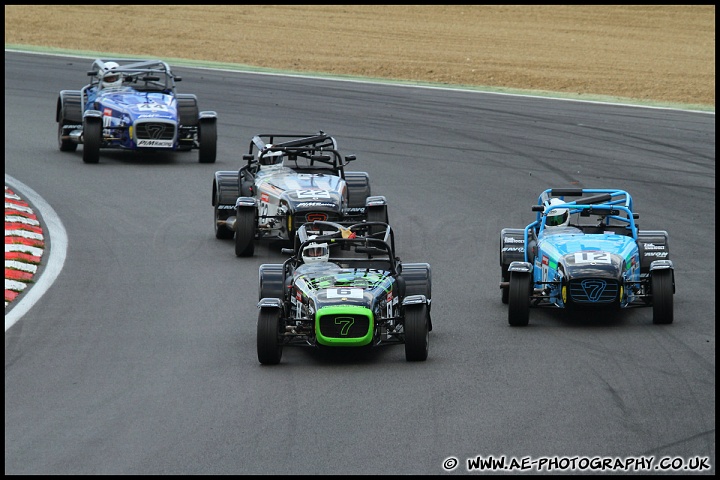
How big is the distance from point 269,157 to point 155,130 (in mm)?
5049

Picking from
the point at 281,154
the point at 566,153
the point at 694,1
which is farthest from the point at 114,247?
the point at 694,1

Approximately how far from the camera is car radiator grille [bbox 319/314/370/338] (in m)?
13.1

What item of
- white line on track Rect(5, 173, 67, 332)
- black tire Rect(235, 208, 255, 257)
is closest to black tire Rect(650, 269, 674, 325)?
black tire Rect(235, 208, 255, 257)

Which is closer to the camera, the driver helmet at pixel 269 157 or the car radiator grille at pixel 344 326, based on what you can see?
the car radiator grille at pixel 344 326

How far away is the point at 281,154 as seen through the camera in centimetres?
2039

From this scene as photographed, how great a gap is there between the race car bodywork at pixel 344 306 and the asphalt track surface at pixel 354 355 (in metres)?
0.25

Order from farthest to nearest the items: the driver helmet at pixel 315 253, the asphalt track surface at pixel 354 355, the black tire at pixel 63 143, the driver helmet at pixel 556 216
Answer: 1. the black tire at pixel 63 143
2. the driver helmet at pixel 556 216
3. the driver helmet at pixel 315 253
4. the asphalt track surface at pixel 354 355

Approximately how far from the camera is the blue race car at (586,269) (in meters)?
14.6

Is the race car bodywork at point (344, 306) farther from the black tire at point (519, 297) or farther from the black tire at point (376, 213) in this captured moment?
the black tire at point (376, 213)

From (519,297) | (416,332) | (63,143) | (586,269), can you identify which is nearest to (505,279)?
(519,297)

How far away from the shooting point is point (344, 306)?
13109 mm

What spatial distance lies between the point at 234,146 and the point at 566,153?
6924 millimetres

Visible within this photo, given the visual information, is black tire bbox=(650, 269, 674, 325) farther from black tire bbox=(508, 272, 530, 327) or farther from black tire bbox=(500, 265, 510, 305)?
black tire bbox=(500, 265, 510, 305)

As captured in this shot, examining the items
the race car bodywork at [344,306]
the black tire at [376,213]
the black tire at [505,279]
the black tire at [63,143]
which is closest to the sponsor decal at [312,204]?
the black tire at [376,213]
